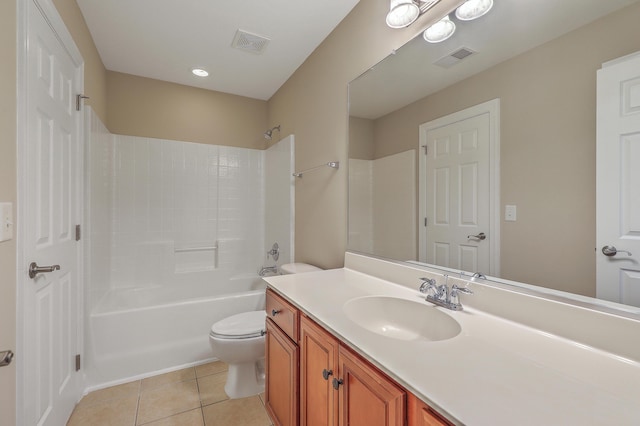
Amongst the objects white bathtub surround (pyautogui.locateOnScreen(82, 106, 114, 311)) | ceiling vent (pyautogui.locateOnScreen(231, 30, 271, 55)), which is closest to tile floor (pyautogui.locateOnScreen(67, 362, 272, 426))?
white bathtub surround (pyautogui.locateOnScreen(82, 106, 114, 311))

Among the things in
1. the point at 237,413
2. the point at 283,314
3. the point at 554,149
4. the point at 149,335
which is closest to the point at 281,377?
the point at 283,314

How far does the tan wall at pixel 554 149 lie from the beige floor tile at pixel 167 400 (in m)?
1.94

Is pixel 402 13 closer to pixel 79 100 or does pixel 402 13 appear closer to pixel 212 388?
pixel 79 100

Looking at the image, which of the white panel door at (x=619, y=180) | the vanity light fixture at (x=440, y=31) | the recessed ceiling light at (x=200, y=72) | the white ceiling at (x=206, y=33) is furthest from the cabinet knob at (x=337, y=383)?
the recessed ceiling light at (x=200, y=72)

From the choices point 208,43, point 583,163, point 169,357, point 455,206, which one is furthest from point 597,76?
point 169,357

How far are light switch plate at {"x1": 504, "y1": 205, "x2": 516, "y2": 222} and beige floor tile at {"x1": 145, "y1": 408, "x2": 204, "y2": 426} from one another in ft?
6.14

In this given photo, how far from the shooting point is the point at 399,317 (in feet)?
3.83

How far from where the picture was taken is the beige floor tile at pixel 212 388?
5.91 ft

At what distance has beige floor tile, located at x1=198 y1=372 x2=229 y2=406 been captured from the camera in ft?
5.91

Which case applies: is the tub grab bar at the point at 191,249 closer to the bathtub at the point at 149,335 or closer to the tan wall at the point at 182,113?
the bathtub at the point at 149,335

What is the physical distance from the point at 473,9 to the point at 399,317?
1.27 metres

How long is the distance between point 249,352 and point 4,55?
1778 millimetres

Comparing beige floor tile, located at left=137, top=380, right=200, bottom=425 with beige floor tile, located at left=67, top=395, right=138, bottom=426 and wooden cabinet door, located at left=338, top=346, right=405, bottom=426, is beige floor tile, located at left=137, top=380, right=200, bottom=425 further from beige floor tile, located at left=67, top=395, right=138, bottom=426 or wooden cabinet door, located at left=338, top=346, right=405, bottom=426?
wooden cabinet door, located at left=338, top=346, right=405, bottom=426

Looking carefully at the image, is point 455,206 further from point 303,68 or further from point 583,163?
point 303,68
